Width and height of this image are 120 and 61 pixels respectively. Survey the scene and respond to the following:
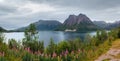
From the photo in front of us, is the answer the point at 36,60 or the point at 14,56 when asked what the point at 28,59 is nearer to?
the point at 36,60

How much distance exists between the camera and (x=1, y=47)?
1520cm

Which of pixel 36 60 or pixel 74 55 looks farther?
pixel 74 55

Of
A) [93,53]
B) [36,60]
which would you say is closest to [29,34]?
[93,53]

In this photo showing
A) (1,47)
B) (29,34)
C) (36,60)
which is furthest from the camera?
(29,34)

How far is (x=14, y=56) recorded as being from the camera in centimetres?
1423

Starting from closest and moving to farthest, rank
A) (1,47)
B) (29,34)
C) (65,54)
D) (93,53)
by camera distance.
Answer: (65,54) → (1,47) → (93,53) → (29,34)

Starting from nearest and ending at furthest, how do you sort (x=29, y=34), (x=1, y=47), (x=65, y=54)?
(x=65, y=54)
(x=1, y=47)
(x=29, y=34)

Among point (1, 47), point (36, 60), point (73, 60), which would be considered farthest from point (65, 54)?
point (1, 47)

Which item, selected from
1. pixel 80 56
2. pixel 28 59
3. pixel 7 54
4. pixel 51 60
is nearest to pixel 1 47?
pixel 7 54

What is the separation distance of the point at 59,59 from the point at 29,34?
96.3 ft

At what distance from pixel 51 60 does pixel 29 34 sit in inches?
1160

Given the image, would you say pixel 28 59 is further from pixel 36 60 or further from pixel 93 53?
pixel 93 53

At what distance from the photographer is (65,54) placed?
45.8 feet

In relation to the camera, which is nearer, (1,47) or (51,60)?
(51,60)
